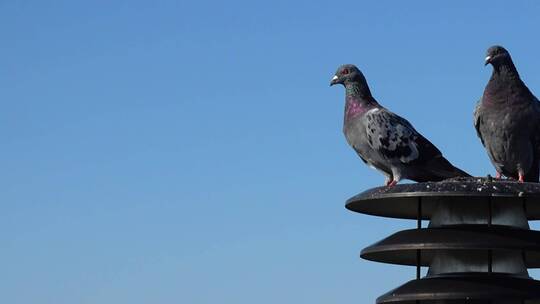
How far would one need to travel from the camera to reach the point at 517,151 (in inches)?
501

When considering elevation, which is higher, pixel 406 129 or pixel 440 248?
pixel 406 129

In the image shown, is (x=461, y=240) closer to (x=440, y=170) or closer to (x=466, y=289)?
(x=466, y=289)

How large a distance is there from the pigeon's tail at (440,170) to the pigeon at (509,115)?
2.66ft

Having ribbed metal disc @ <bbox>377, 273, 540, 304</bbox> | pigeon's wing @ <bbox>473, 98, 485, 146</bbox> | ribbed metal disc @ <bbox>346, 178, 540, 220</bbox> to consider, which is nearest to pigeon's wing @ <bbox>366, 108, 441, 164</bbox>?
pigeon's wing @ <bbox>473, 98, 485, 146</bbox>

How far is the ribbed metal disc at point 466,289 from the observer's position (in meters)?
9.05

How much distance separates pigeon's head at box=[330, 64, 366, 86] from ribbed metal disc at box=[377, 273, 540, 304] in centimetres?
421

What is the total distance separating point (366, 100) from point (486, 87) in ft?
5.27

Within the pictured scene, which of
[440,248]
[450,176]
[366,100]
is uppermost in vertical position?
[366,100]

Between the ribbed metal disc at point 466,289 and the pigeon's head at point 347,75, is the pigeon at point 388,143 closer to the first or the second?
the pigeon's head at point 347,75

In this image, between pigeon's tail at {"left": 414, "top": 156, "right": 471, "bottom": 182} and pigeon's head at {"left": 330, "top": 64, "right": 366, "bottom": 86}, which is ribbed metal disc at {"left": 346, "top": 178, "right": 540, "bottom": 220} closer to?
pigeon's tail at {"left": 414, "top": 156, "right": 471, "bottom": 182}

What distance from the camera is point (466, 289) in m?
9.13

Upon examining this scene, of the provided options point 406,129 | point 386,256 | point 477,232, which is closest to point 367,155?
point 406,129

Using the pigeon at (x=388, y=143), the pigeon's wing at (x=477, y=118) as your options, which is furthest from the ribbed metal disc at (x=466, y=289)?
the pigeon's wing at (x=477, y=118)

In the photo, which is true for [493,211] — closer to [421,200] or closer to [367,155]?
[421,200]
